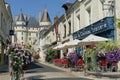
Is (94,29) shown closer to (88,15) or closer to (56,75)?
(88,15)

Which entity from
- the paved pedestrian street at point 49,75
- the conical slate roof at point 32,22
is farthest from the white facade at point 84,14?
the conical slate roof at point 32,22

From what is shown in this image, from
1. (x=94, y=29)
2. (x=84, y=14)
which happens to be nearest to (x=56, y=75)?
(x=94, y=29)

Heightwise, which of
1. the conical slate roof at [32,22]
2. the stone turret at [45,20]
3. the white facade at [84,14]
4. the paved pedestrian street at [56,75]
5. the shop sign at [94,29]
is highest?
the conical slate roof at [32,22]

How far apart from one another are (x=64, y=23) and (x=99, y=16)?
1490cm

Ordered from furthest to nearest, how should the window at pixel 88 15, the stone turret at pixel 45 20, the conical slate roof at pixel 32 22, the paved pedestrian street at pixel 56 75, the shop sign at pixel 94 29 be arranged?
1. the conical slate roof at pixel 32 22
2. the stone turret at pixel 45 20
3. the window at pixel 88 15
4. the shop sign at pixel 94 29
5. the paved pedestrian street at pixel 56 75

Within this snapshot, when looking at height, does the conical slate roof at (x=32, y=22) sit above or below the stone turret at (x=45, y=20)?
above

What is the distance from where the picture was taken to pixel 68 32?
118ft

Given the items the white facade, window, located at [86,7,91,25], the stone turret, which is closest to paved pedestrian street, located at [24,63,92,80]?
the white facade

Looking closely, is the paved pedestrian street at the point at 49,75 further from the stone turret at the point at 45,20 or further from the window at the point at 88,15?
the stone turret at the point at 45,20

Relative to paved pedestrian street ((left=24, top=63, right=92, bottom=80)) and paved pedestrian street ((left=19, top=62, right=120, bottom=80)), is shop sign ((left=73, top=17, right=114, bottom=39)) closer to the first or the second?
paved pedestrian street ((left=19, top=62, right=120, bottom=80))

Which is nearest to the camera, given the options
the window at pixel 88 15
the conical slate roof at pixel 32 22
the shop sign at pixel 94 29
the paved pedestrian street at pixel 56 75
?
the paved pedestrian street at pixel 56 75

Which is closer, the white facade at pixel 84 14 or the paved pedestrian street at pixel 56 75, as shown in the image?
the paved pedestrian street at pixel 56 75

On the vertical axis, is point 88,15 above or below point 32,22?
below

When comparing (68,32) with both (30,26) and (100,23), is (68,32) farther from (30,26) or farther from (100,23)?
(30,26)
